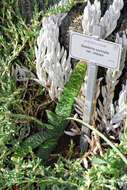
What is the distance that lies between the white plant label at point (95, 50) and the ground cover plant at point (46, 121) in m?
0.10

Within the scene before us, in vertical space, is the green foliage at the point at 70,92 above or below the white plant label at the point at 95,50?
below

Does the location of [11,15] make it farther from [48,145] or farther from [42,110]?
[48,145]

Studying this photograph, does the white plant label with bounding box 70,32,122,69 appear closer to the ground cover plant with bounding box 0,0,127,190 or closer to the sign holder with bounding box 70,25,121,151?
the sign holder with bounding box 70,25,121,151

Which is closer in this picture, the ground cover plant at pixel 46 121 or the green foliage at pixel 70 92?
the ground cover plant at pixel 46 121

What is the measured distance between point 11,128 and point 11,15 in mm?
479

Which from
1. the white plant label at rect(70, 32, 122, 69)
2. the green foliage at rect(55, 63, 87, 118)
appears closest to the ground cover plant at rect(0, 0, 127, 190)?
the green foliage at rect(55, 63, 87, 118)

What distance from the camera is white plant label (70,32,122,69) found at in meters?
1.43

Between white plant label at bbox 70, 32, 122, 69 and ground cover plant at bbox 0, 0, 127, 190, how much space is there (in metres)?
0.10

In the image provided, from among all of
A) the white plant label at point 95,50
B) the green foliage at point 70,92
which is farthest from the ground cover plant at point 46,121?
the white plant label at point 95,50

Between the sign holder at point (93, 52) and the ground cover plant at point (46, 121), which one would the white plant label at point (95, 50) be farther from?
the ground cover plant at point (46, 121)

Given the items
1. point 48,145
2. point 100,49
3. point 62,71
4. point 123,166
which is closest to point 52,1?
point 62,71

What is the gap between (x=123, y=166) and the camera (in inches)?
57.8

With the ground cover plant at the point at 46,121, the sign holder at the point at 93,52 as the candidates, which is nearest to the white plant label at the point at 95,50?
the sign holder at the point at 93,52

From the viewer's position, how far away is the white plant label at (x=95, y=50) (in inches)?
56.2
